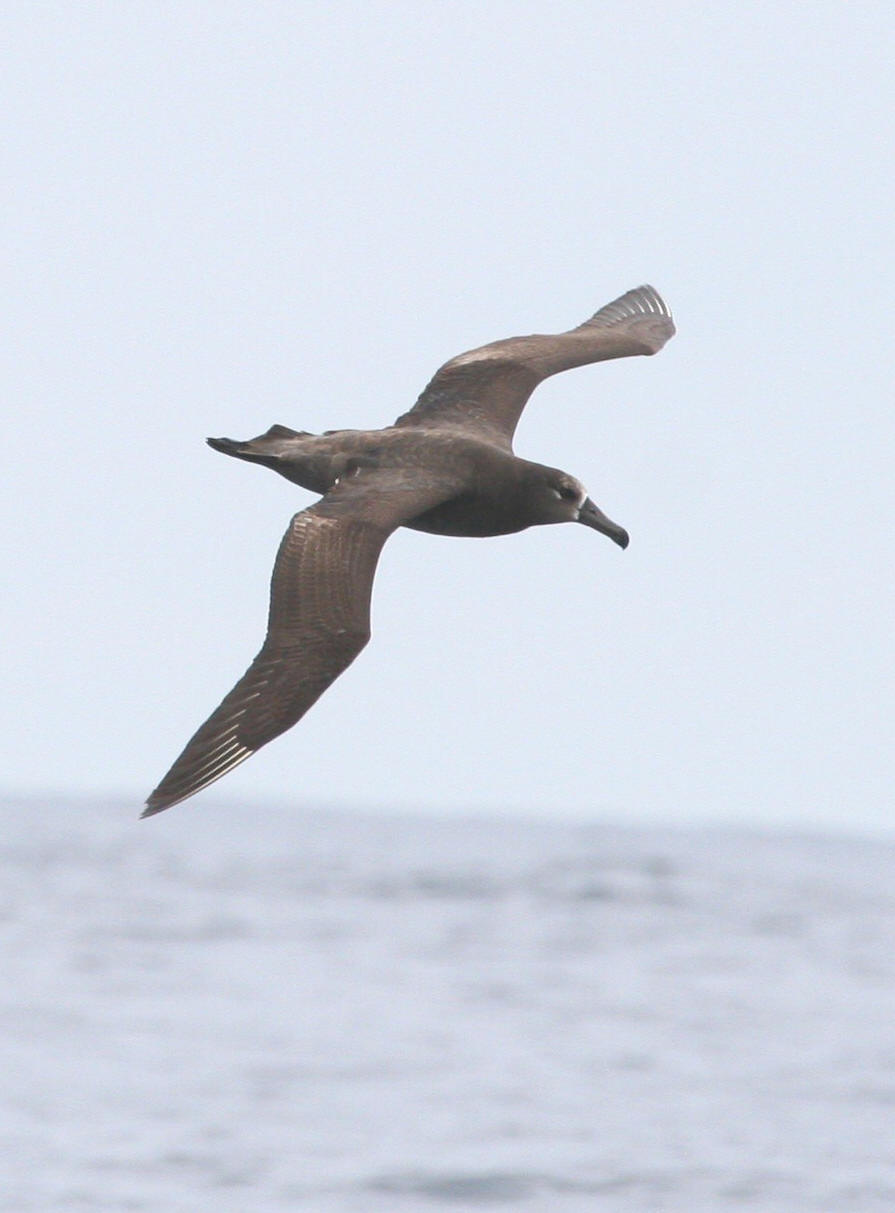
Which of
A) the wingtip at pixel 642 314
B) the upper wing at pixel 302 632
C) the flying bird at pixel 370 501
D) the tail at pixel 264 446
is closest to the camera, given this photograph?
the upper wing at pixel 302 632

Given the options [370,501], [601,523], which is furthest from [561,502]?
[370,501]

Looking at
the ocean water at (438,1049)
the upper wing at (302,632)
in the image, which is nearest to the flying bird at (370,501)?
the upper wing at (302,632)

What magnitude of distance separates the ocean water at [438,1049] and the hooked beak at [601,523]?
6.00m

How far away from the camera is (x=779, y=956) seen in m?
35.2

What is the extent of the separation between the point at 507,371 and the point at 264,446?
2122mm

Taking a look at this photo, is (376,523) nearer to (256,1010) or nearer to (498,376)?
(498,376)

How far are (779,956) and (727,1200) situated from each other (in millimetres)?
16881

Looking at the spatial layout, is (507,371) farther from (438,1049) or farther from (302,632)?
(438,1049)

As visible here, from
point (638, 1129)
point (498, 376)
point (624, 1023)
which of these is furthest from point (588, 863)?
point (498, 376)

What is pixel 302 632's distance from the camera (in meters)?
12.1

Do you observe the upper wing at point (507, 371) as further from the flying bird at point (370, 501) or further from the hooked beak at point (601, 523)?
the hooked beak at point (601, 523)

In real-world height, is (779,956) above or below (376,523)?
below

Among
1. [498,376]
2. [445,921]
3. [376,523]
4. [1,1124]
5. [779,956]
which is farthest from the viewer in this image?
[445,921]

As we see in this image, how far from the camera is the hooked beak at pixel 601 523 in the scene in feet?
46.3
